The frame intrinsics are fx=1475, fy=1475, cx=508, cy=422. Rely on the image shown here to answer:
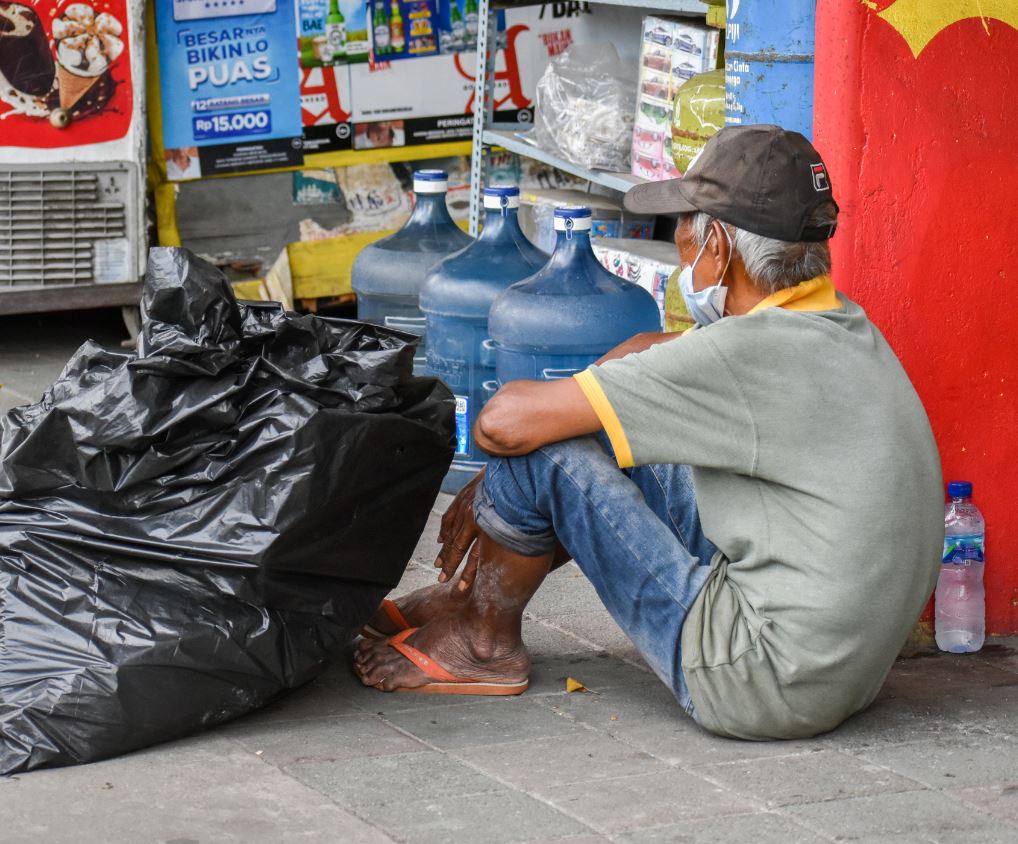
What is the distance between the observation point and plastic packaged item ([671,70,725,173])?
4309 mm

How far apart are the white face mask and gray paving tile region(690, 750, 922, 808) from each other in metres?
0.79

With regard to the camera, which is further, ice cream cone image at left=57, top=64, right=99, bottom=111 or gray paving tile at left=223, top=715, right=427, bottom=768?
ice cream cone image at left=57, top=64, right=99, bottom=111

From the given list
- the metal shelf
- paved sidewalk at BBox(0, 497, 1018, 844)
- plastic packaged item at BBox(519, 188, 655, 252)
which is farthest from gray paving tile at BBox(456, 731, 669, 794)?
plastic packaged item at BBox(519, 188, 655, 252)

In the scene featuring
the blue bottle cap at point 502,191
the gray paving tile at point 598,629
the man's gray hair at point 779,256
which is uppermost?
the man's gray hair at point 779,256

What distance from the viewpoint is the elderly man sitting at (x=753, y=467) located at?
98.0 inches

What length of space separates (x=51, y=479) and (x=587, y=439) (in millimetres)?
964

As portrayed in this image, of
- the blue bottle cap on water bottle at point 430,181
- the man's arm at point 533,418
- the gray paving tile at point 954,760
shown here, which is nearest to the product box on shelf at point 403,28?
the blue bottle cap on water bottle at point 430,181

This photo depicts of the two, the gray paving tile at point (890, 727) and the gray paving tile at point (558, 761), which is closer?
the gray paving tile at point (558, 761)

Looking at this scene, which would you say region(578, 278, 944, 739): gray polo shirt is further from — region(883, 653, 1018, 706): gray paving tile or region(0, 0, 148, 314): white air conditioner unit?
region(0, 0, 148, 314): white air conditioner unit

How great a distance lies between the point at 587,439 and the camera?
265 cm

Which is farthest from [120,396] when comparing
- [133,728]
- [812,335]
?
[812,335]

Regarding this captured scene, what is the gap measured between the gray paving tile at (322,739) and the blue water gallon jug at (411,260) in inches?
75.5

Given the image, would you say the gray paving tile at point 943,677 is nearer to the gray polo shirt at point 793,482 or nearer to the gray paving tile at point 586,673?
the gray polo shirt at point 793,482

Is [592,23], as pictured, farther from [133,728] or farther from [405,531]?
[133,728]
